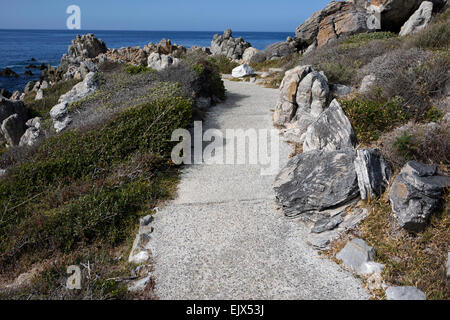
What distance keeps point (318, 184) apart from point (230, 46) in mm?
29361

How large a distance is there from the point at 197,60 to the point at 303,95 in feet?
24.8

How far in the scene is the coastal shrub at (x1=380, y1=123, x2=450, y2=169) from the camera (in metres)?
6.13

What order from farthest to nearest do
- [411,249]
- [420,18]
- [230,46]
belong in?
1. [230,46]
2. [420,18]
3. [411,249]

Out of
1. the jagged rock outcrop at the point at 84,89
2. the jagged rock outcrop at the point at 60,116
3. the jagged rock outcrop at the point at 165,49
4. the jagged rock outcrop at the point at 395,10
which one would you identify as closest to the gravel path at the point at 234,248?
the jagged rock outcrop at the point at 60,116

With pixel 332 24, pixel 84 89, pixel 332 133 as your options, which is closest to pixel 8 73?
pixel 84 89

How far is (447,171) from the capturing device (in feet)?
19.2

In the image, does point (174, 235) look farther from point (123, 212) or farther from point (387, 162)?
point (387, 162)

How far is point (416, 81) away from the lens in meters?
9.21

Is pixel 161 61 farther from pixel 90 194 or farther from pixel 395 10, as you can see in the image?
pixel 395 10

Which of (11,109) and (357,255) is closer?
(357,255)

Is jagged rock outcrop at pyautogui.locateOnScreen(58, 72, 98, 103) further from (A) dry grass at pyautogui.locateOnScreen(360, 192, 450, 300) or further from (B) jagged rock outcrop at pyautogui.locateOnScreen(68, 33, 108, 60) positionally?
(B) jagged rock outcrop at pyautogui.locateOnScreen(68, 33, 108, 60)

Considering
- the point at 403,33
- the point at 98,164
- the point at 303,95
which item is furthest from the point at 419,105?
the point at 403,33

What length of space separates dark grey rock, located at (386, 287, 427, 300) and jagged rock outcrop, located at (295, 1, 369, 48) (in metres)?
21.7

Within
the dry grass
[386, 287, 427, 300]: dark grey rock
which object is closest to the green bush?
the dry grass
